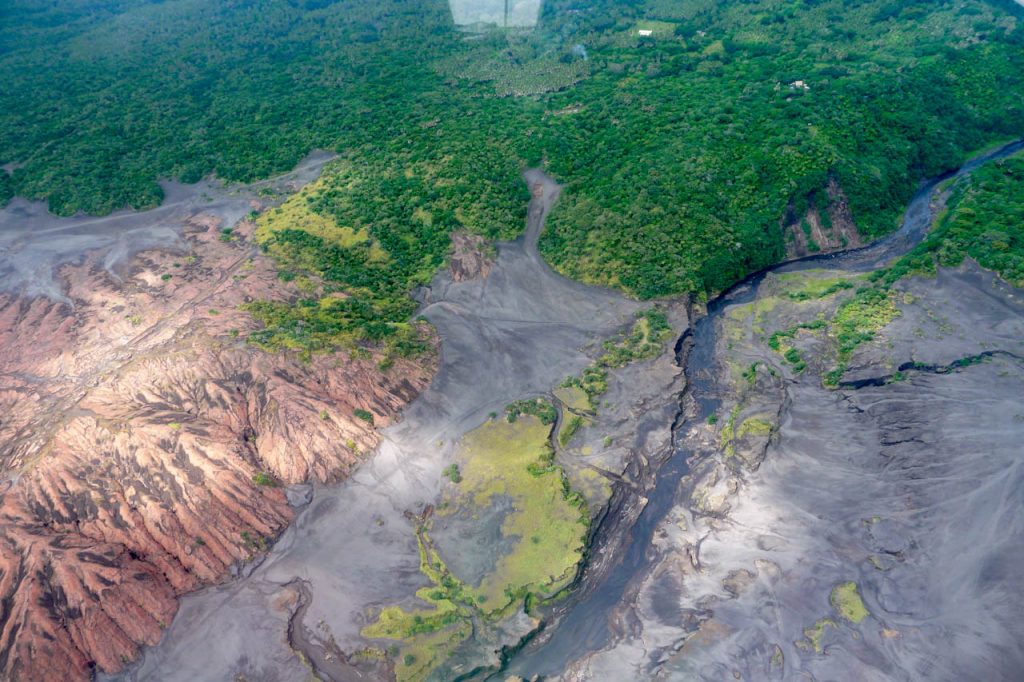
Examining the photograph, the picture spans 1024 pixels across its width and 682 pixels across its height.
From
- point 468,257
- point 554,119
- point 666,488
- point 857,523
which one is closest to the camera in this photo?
point 857,523

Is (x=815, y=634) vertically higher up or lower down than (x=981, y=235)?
lower down

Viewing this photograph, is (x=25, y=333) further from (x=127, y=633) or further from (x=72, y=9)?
(x=72, y=9)

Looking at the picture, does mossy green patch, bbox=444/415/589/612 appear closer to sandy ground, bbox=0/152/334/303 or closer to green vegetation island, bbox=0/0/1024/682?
green vegetation island, bbox=0/0/1024/682

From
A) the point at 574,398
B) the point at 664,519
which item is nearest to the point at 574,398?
the point at 574,398

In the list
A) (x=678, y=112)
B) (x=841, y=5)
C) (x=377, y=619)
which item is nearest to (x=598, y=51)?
(x=678, y=112)

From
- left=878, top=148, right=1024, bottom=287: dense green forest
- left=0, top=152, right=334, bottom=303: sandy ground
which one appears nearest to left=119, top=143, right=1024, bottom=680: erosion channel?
left=878, top=148, right=1024, bottom=287: dense green forest

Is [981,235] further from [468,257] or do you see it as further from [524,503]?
[524,503]
